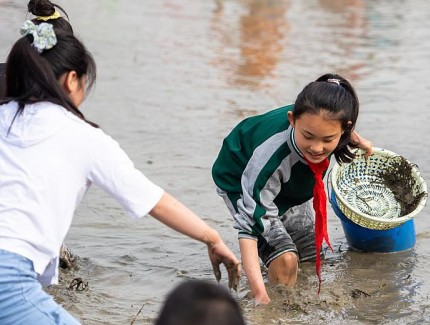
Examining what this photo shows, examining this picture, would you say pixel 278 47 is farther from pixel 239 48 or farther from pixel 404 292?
pixel 404 292

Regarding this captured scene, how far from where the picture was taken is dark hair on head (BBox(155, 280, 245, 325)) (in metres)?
1.80

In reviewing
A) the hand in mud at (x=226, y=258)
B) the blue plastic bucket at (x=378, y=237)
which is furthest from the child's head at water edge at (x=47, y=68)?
the blue plastic bucket at (x=378, y=237)

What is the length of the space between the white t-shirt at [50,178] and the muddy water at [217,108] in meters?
1.36

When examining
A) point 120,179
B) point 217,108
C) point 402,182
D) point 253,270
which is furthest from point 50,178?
point 217,108

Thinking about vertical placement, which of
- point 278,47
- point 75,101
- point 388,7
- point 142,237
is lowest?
point 388,7

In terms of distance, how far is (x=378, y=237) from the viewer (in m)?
4.85

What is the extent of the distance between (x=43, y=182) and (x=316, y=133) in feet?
4.90

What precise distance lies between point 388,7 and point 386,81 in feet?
28.9

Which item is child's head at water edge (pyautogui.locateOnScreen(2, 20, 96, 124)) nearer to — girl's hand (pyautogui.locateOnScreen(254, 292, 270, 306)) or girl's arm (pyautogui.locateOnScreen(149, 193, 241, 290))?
girl's arm (pyautogui.locateOnScreen(149, 193, 241, 290))

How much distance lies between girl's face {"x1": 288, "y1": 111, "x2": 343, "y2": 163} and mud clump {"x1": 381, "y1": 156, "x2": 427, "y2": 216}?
1118mm

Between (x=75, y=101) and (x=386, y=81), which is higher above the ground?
(x=75, y=101)

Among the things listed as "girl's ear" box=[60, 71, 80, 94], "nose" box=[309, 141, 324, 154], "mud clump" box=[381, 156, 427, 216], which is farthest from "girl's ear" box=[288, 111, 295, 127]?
"girl's ear" box=[60, 71, 80, 94]

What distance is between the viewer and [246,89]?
929 cm

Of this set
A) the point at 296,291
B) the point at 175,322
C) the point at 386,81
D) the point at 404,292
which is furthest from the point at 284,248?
the point at 386,81
